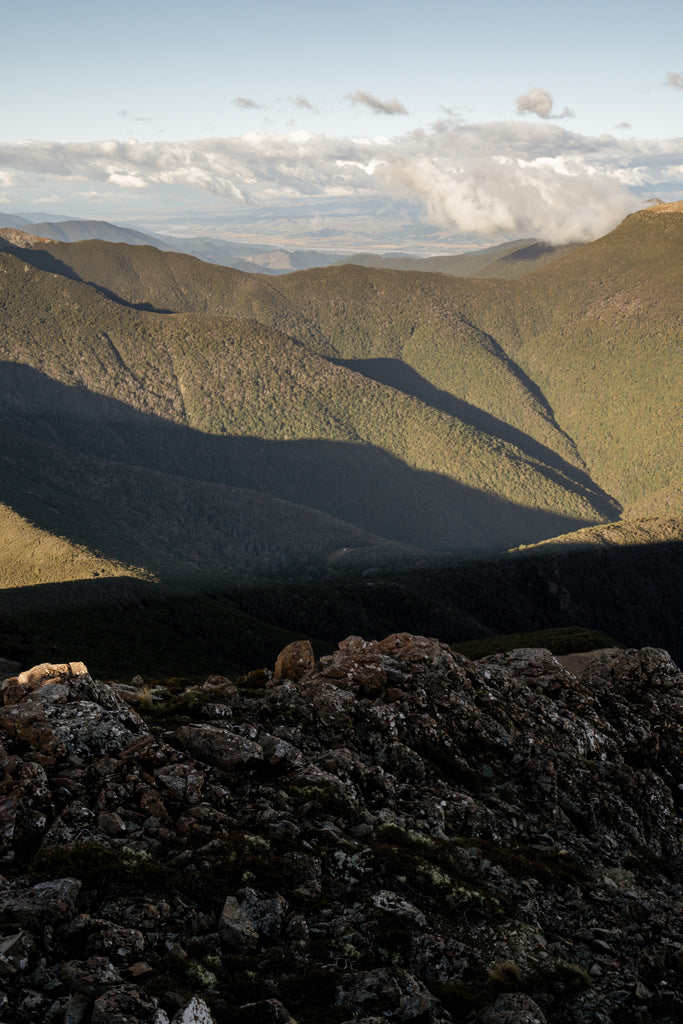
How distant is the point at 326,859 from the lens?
710 inches

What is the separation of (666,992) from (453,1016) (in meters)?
5.96

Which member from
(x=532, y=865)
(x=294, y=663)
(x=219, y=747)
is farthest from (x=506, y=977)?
(x=294, y=663)

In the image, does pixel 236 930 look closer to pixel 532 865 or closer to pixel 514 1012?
pixel 514 1012

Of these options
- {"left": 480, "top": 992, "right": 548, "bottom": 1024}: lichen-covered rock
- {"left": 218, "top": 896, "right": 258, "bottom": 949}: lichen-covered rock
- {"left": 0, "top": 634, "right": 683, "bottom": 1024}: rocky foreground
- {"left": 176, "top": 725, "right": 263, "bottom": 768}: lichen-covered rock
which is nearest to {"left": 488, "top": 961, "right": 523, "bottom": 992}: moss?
{"left": 0, "top": 634, "right": 683, "bottom": 1024}: rocky foreground

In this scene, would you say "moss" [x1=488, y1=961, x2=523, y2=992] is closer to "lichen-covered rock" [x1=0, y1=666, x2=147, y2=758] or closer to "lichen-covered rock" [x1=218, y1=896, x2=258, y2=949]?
"lichen-covered rock" [x1=218, y1=896, x2=258, y2=949]

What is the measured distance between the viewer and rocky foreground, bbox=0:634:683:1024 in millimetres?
13438

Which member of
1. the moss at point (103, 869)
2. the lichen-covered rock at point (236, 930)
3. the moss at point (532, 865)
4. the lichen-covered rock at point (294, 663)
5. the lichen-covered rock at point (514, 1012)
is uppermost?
the moss at point (103, 869)

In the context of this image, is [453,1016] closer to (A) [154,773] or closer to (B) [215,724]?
(A) [154,773]

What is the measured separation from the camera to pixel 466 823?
23.2 m

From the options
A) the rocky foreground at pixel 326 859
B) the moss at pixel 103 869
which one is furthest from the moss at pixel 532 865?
the moss at pixel 103 869

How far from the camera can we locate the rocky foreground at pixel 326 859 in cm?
1344

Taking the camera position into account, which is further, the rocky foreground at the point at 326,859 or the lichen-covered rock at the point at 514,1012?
the lichen-covered rock at the point at 514,1012

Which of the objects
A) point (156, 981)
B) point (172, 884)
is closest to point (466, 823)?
point (172, 884)

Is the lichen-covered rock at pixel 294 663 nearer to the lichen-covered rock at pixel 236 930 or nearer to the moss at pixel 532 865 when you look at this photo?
the moss at pixel 532 865
